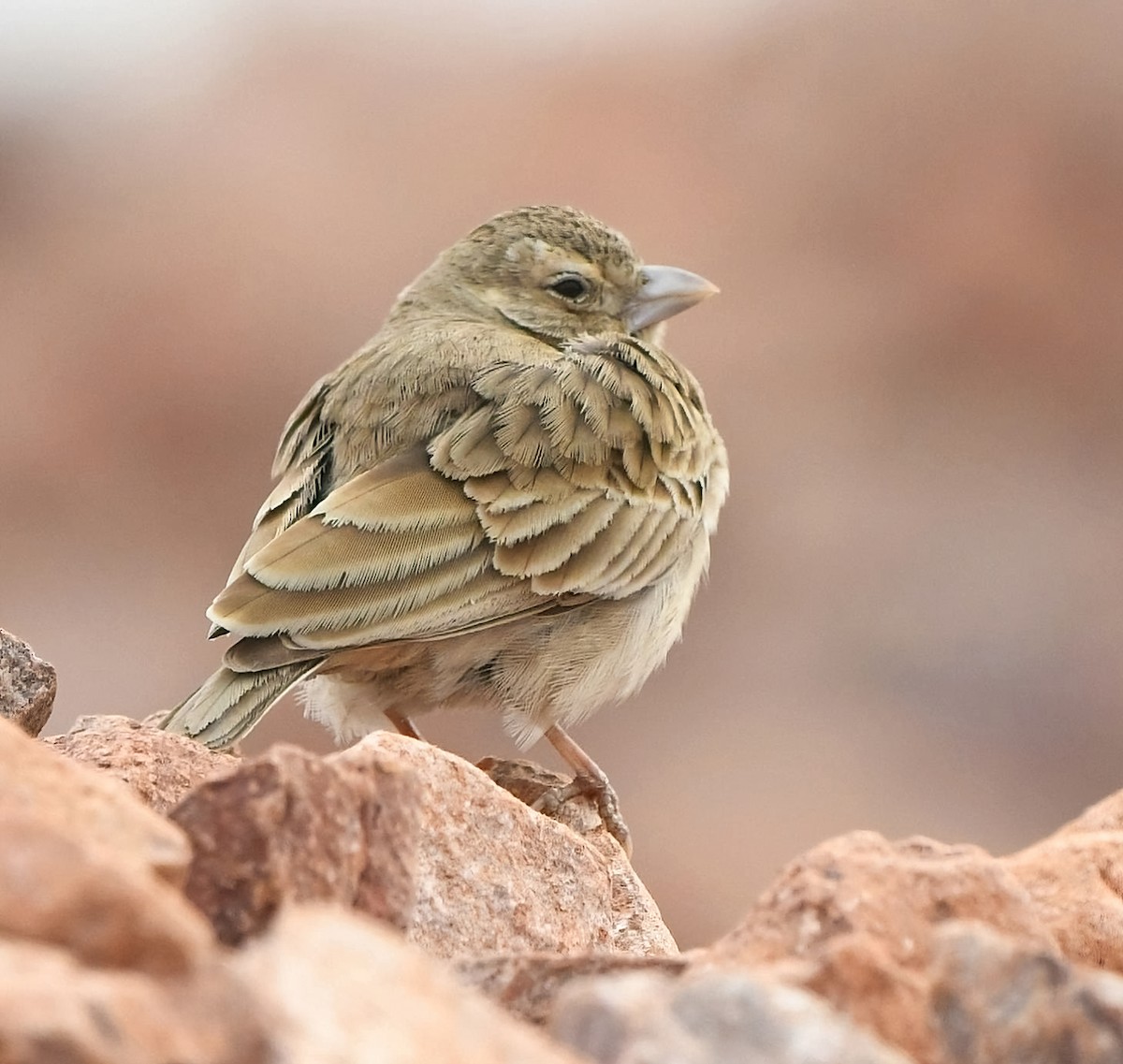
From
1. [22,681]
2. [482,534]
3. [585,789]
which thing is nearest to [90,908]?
[22,681]

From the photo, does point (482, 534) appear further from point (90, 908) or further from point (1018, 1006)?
point (90, 908)

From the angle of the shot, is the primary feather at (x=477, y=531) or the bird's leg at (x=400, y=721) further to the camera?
the bird's leg at (x=400, y=721)

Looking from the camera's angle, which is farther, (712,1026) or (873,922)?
(873,922)

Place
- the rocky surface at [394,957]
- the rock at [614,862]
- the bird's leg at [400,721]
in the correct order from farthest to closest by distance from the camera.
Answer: the bird's leg at [400,721] < the rock at [614,862] < the rocky surface at [394,957]

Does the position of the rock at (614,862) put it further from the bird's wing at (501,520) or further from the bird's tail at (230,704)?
the bird's tail at (230,704)

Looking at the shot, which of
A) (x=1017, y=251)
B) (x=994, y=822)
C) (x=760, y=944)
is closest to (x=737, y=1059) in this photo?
(x=760, y=944)

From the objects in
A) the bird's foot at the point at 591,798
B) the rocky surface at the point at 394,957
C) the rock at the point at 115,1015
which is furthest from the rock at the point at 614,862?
the rock at the point at 115,1015

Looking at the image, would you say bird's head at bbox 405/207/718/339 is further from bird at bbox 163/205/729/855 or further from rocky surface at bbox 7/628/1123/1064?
rocky surface at bbox 7/628/1123/1064
